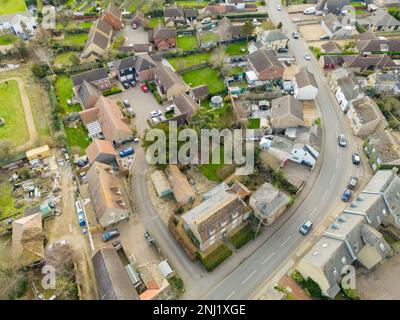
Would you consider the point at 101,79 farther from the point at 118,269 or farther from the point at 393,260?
the point at 393,260

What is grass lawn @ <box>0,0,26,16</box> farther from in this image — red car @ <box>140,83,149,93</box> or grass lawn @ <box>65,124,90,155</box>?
grass lawn @ <box>65,124,90,155</box>

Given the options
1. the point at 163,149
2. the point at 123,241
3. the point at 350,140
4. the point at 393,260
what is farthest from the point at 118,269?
the point at 350,140

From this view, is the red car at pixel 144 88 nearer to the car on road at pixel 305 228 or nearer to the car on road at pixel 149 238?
the car on road at pixel 149 238

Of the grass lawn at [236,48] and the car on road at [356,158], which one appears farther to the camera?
the grass lawn at [236,48]

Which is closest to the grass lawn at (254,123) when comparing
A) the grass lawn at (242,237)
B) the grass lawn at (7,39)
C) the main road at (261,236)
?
the main road at (261,236)

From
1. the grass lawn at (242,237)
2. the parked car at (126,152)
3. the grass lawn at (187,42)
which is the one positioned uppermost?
the grass lawn at (187,42)

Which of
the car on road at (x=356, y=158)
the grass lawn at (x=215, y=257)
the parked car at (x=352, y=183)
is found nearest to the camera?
the grass lawn at (x=215, y=257)

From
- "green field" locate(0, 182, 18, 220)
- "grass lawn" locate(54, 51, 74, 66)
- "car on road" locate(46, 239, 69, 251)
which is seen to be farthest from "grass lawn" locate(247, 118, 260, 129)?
"grass lawn" locate(54, 51, 74, 66)
